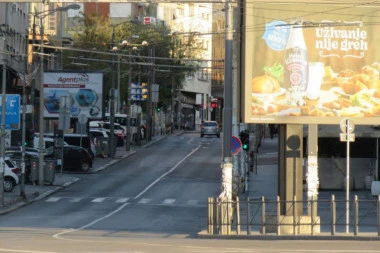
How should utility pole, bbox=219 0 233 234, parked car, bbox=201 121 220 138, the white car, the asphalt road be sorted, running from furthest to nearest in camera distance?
parked car, bbox=201 121 220 138
the white car
utility pole, bbox=219 0 233 234
the asphalt road

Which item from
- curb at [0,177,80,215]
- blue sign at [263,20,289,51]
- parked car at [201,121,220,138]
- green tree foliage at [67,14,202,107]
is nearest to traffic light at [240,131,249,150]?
curb at [0,177,80,215]

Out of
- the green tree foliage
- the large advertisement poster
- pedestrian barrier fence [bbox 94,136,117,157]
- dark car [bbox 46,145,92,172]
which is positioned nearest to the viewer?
the large advertisement poster

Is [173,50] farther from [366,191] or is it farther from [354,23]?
[354,23]

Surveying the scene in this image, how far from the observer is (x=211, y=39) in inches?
5497

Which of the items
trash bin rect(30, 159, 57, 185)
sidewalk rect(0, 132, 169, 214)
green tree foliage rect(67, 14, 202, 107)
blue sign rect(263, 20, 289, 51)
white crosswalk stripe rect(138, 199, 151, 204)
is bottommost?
white crosswalk stripe rect(138, 199, 151, 204)

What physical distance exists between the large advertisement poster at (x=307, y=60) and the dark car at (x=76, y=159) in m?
31.4

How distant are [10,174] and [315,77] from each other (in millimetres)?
22936

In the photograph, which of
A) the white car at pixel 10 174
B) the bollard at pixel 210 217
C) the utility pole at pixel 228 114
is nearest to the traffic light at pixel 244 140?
the white car at pixel 10 174

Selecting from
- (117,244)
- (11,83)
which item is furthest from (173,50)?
(117,244)

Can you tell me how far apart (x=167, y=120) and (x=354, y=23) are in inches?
3889

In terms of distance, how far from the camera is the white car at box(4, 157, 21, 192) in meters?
48.6

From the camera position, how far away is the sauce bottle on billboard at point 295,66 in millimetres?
29562

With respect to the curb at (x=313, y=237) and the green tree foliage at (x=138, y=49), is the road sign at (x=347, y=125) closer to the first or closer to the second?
the curb at (x=313, y=237)

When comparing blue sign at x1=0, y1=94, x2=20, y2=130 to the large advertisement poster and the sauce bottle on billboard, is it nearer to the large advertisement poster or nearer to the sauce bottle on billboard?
the large advertisement poster
